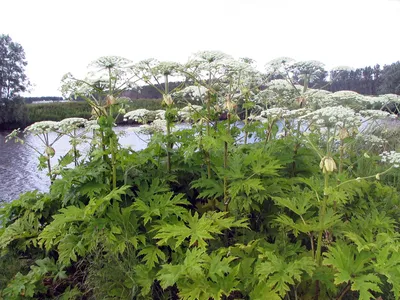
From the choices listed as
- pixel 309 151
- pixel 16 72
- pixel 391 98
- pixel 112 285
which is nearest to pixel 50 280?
pixel 112 285

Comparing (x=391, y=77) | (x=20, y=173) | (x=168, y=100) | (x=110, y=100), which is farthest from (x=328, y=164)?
(x=391, y=77)

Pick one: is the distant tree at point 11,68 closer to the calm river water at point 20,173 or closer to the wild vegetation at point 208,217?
the calm river water at point 20,173

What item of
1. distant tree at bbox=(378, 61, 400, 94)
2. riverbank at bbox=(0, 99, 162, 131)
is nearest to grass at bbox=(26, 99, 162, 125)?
riverbank at bbox=(0, 99, 162, 131)

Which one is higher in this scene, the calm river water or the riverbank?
the riverbank

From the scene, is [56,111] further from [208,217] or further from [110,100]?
[208,217]

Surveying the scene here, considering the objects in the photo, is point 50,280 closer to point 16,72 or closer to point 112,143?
point 112,143

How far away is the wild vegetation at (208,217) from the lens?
7.29ft

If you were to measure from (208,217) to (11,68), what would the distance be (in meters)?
37.3

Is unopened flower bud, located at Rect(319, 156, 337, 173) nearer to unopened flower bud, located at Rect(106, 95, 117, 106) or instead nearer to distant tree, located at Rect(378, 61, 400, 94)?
unopened flower bud, located at Rect(106, 95, 117, 106)

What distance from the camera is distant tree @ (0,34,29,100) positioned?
32094mm

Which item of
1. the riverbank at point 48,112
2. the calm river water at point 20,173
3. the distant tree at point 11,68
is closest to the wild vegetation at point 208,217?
the calm river water at point 20,173

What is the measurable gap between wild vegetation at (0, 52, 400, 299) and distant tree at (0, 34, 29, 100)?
34193 millimetres

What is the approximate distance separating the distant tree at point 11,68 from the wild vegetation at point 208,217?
34.2m

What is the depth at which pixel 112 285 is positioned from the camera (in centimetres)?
264
